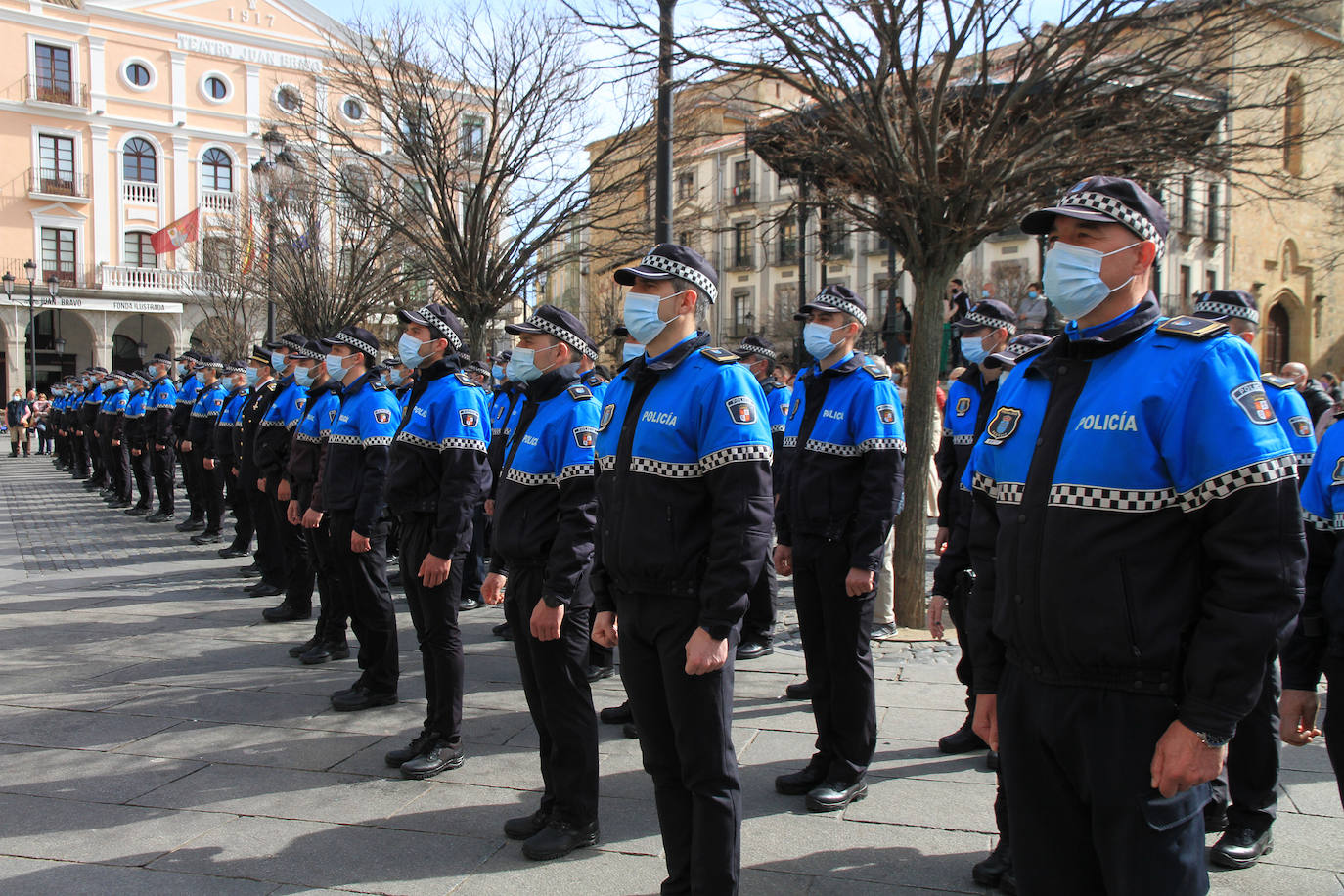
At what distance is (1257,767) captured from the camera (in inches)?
159

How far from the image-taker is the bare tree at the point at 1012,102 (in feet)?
23.3

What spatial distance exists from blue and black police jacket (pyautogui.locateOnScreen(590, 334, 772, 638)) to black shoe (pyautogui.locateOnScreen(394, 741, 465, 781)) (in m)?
2.02

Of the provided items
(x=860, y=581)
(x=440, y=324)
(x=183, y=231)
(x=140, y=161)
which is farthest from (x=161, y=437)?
(x=140, y=161)

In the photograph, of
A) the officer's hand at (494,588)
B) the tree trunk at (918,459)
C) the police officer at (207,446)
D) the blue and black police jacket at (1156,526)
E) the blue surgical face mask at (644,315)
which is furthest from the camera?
the police officer at (207,446)

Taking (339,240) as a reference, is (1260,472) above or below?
below

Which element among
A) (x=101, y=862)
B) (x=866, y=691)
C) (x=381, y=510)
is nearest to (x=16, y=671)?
(x=381, y=510)

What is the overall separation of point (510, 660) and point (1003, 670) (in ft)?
17.4

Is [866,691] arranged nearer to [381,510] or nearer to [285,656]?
[381,510]

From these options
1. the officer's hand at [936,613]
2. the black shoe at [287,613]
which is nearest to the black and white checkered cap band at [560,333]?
the officer's hand at [936,613]

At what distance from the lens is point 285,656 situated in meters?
7.57

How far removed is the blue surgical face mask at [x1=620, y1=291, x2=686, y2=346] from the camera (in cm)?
374

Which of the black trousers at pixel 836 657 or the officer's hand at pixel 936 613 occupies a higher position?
the officer's hand at pixel 936 613

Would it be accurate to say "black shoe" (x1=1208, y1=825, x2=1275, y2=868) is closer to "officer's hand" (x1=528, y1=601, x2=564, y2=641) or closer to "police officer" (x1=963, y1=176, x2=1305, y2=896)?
"police officer" (x1=963, y1=176, x2=1305, y2=896)

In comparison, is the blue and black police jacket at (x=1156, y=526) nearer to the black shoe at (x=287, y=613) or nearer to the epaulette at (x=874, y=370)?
the epaulette at (x=874, y=370)
